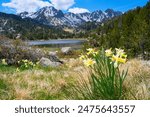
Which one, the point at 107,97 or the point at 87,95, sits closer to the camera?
the point at 107,97

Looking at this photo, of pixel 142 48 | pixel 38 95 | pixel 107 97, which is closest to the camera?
pixel 107 97

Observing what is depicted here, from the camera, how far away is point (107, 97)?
468cm

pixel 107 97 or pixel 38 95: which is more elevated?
pixel 107 97

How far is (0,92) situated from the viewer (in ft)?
22.7

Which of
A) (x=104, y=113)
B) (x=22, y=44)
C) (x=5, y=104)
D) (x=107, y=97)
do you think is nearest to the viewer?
(x=104, y=113)

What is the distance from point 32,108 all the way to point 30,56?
52.7 ft

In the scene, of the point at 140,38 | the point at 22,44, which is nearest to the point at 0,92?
the point at 22,44

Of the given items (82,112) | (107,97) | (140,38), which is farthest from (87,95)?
(140,38)

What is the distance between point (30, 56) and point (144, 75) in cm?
1331

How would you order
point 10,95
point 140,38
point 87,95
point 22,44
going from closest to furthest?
point 87,95 < point 10,95 < point 22,44 < point 140,38

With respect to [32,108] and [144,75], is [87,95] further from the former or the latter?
[144,75]

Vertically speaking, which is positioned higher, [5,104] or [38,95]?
[5,104]

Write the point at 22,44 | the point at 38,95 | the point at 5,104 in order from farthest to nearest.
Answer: the point at 22,44
the point at 38,95
the point at 5,104

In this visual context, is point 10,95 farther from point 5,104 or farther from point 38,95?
point 5,104
